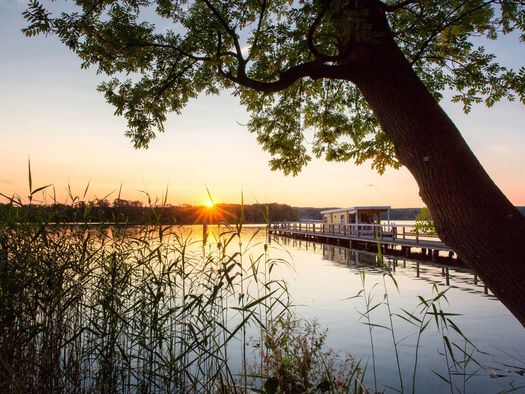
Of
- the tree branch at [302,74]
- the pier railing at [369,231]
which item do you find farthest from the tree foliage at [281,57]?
the pier railing at [369,231]

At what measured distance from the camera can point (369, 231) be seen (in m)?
27.8

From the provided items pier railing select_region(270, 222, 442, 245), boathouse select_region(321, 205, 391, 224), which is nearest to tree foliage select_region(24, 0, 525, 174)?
pier railing select_region(270, 222, 442, 245)

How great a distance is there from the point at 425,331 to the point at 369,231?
18666 mm

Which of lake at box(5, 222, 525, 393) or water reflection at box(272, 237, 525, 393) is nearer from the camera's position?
lake at box(5, 222, 525, 393)

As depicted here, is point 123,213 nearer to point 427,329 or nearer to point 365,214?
point 427,329

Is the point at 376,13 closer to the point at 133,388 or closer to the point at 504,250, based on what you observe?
the point at 504,250

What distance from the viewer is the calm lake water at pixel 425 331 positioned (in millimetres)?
6484

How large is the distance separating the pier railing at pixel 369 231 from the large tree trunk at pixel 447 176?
15.6 metres

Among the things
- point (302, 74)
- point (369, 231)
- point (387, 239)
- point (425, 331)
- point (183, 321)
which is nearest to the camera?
point (302, 74)

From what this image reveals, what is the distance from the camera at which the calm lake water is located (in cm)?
648

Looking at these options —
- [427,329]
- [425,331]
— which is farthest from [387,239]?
[425,331]

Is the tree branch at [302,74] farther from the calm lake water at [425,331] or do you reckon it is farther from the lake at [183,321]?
the calm lake water at [425,331]

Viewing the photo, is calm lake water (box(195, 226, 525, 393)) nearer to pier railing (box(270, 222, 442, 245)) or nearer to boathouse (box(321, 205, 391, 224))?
pier railing (box(270, 222, 442, 245))

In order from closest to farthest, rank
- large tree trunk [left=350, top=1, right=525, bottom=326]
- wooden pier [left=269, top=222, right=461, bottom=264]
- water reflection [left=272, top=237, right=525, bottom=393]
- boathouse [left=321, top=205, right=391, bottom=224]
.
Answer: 1. large tree trunk [left=350, top=1, right=525, bottom=326]
2. water reflection [left=272, top=237, right=525, bottom=393]
3. wooden pier [left=269, top=222, right=461, bottom=264]
4. boathouse [left=321, top=205, right=391, bottom=224]
